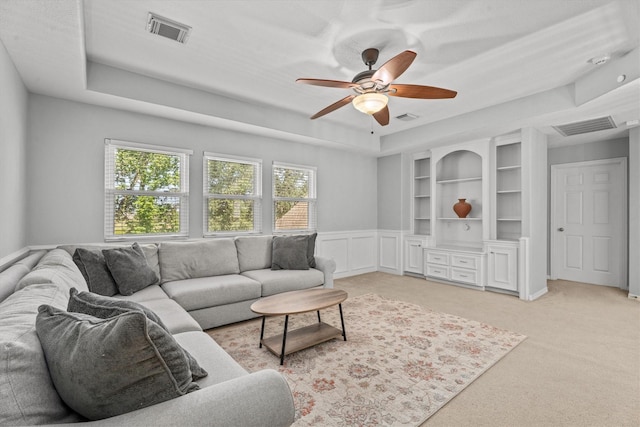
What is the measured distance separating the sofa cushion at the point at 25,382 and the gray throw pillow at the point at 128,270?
6.19 feet

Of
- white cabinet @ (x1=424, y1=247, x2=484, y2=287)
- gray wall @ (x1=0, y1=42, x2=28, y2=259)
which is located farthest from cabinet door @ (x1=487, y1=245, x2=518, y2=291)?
gray wall @ (x1=0, y1=42, x2=28, y2=259)

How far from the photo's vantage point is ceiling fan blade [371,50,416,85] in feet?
7.06

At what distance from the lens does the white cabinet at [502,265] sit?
452 cm

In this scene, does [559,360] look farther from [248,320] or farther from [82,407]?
[82,407]

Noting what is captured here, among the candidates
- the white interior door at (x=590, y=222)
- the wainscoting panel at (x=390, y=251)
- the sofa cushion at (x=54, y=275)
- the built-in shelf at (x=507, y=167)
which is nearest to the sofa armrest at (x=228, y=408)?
the sofa cushion at (x=54, y=275)

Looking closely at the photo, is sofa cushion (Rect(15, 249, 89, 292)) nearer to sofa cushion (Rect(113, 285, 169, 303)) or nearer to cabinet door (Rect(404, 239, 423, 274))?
sofa cushion (Rect(113, 285, 169, 303))

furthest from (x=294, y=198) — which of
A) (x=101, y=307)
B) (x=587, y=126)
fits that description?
(x=587, y=126)

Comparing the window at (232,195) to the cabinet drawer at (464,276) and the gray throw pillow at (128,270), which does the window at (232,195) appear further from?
the cabinet drawer at (464,276)

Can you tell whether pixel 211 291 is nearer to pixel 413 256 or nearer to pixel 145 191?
pixel 145 191

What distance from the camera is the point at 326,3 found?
2229 millimetres

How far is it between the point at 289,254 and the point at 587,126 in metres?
4.50

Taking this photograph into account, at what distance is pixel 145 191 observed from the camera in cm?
376

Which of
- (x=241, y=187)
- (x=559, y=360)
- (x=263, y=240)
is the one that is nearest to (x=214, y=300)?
(x=263, y=240)

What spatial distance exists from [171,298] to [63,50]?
224 cm
